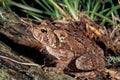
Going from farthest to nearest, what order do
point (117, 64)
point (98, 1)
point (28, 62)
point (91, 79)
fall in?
point (98, 1), point (117, 64), point (91, 79), point (28, 62)

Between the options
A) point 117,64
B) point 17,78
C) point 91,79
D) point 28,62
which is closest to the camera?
point 17,78

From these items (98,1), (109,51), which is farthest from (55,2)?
(109,51)

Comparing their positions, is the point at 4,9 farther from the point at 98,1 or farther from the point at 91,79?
the point at 91,79

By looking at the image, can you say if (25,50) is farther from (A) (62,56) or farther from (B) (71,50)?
(B) (71,50)

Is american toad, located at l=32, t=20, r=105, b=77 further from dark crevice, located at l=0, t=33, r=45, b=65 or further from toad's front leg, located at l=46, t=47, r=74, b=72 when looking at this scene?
dark crevice, located at l=0, t=33, r=45, b=65

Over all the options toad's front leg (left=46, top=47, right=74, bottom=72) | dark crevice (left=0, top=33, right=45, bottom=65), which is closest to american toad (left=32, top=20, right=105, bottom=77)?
toad's front leg (left=46, top=47, right=74, bottom=72)

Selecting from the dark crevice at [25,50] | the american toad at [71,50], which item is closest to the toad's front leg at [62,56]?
the american toad at [71,50]

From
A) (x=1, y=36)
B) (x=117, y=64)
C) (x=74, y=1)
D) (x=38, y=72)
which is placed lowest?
(x=117, y=64)

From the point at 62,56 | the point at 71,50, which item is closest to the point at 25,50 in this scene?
the point at 62,56

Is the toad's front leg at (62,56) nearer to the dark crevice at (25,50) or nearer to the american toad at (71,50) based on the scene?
the american toad at (71,50)
